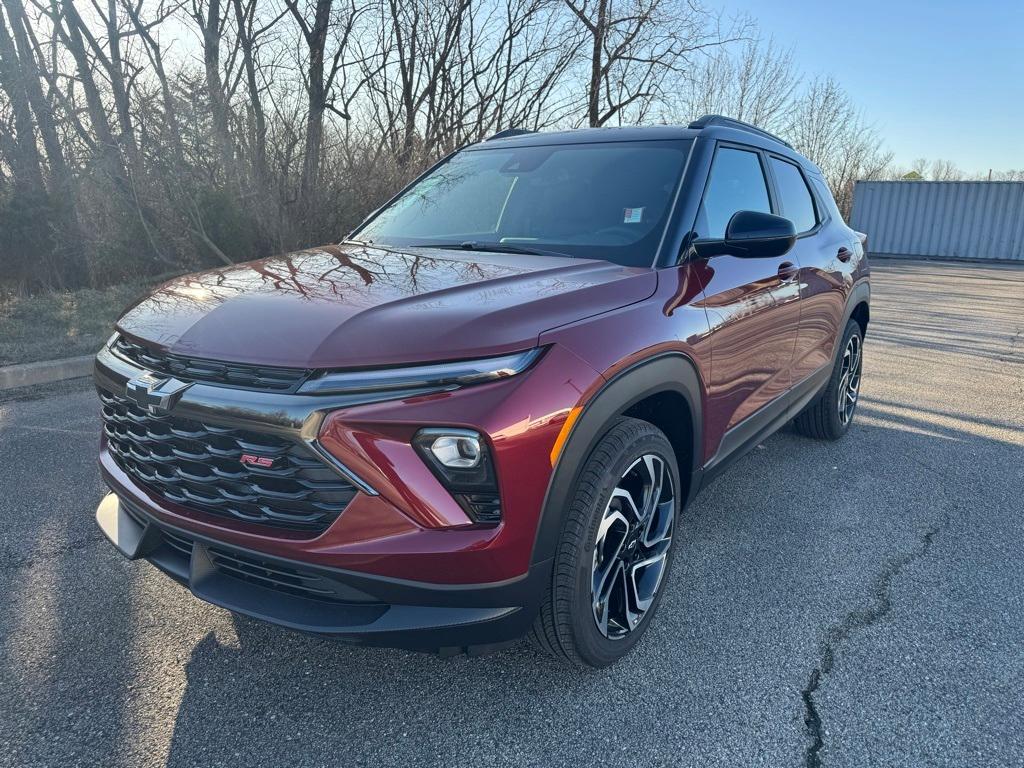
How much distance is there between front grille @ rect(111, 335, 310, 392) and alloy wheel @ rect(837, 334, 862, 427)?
12.9ft

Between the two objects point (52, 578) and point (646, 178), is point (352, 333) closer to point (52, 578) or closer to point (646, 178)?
point (646, 178)

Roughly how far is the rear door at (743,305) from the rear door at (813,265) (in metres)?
0.16

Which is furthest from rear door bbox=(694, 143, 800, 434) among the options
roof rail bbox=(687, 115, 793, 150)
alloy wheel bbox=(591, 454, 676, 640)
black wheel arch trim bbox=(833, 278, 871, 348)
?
black wheel arch trim bbox=(833, 278, 871, 348)

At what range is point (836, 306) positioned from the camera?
4.28m

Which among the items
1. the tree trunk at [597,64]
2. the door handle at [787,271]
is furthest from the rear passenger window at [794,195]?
the tree trunk at [597,64]

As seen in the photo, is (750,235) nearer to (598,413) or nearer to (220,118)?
(598,413)

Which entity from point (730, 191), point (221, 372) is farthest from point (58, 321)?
point (730, 191)

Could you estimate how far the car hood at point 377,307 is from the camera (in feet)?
6.12

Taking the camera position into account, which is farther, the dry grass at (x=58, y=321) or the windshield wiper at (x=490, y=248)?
the dry grass at (x=58, y=321)

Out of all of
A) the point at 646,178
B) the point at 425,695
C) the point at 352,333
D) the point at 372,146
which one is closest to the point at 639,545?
the point at 425,695

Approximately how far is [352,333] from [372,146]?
10.6 meters

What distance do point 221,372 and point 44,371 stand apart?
5091mm

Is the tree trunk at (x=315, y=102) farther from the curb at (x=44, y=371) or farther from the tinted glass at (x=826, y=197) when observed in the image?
the tinted glass at (x=826, y=197)

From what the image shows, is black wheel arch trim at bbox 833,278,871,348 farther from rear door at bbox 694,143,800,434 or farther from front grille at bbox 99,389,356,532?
front grille at bbox 99,389,356,532
